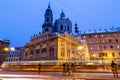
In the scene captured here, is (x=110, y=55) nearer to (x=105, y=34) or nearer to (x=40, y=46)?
(x=105, y=34)

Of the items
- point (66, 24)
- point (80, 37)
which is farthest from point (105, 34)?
point (66, 24)

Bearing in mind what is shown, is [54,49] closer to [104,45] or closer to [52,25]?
[104,45]

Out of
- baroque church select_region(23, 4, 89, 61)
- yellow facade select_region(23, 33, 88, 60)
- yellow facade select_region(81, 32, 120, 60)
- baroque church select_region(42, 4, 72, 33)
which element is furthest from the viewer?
baroque church select_region(42, 4, 72, 33)

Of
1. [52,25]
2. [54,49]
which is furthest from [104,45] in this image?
[52,25]

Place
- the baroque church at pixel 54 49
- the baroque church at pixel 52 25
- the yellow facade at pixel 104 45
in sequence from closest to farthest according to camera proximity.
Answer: the baroque church at pixel 54 49 → the yellow facade at pixel 104 45 → the baroque church at pixel 52 25

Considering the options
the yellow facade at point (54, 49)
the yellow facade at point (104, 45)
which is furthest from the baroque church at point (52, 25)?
the yellow facade at point (54, 49)

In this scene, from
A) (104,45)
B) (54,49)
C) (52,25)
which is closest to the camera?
(54,49)

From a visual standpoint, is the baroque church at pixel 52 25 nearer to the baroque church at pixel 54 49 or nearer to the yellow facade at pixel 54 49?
the baroque church at pixel 54 49

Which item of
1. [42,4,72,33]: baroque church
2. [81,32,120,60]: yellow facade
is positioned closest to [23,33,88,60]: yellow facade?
[81,32,120,60]: yellow facade

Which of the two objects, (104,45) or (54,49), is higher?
(104,45)

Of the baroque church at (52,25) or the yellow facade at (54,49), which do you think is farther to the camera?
the baroque church at (52,25)

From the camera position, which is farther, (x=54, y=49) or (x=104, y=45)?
(x=104, y=45)

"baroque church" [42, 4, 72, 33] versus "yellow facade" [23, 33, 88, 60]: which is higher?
"baroque church" [42, 4, 72, 33]

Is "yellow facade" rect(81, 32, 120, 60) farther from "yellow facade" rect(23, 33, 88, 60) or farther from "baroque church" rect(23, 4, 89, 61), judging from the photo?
"yellow facade" rect(23, 33, 88, 60)
